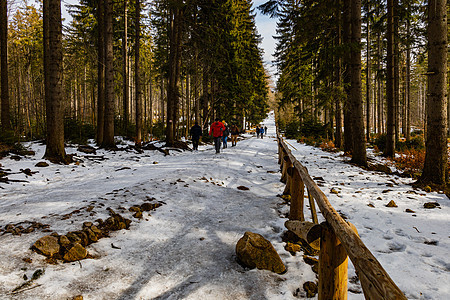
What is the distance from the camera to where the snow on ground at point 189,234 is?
2.74 metres

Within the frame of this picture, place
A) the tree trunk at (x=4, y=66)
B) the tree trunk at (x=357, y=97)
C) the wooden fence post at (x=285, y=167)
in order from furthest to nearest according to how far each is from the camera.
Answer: the tree trunk at (x=4, y=66), the tree trunk at (x=357, y=97), the wooden fence post at (x=285, y=167)

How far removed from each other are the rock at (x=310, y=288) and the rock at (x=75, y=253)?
290cm

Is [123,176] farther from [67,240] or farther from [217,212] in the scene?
[67,240]

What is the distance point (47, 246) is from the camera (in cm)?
305

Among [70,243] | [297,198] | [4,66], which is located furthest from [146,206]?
[4,66]

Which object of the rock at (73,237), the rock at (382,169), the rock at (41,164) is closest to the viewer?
the rock at (73,237)

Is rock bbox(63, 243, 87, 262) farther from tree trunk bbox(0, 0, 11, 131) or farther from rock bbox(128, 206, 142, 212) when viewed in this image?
tree trunk bbox(0, 0, 11, 131)

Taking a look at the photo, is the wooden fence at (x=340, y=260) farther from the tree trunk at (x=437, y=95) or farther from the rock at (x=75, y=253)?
the tree trunk at (x=437, y=95)

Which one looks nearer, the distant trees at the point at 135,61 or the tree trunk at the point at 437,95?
the tree trunk at the point at 437,95

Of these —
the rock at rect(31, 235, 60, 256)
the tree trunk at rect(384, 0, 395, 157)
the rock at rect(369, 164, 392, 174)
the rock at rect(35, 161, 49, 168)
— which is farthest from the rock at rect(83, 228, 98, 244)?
the tree trunk at rect(384, 0, 395, 157)

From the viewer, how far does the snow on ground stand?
108 inches

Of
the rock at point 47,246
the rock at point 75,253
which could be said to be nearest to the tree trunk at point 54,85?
the rock at point 47,246

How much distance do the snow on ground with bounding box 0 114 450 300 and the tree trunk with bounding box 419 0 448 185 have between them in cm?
111

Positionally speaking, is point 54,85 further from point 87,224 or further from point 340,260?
point 340,260
